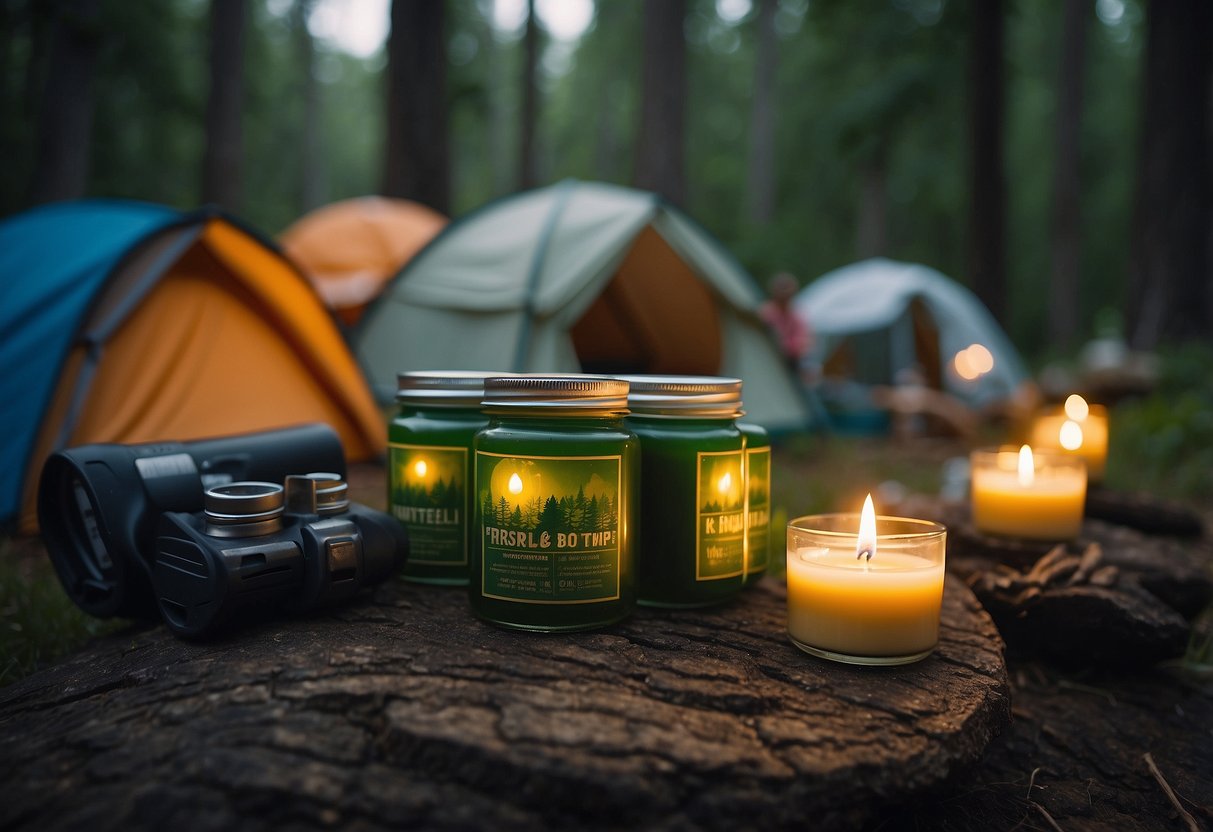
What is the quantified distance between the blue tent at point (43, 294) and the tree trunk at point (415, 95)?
394 centimetres

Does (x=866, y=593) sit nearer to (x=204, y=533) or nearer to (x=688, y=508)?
(x=688, y=508)

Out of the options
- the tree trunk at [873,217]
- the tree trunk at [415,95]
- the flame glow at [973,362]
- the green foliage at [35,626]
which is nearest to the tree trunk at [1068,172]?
the tree trunk at [873,217]

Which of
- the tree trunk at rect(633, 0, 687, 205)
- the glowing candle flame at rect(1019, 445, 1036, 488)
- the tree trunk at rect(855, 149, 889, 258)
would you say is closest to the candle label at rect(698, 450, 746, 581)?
the glowing candle flame at rect(1019, 445, 1036, 488)

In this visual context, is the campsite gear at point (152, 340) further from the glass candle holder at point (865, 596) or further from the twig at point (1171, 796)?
the twig at point (1171, 796)

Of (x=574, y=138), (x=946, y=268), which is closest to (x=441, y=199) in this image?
(x=946, y=268)

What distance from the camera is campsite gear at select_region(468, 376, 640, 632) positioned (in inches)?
55.1

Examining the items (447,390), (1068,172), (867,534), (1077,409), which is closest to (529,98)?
(1068,172)

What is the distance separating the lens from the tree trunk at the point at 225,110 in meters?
9.57

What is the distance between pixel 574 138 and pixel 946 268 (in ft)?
43.5

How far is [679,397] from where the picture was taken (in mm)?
1593

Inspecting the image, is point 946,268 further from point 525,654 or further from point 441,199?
point 525,654

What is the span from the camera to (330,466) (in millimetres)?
1854

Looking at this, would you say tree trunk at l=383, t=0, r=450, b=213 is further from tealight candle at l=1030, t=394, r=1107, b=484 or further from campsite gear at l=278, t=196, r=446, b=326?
tealight candle at l=1030, t=394, r=1107, b=484

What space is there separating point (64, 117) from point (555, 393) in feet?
24.8
